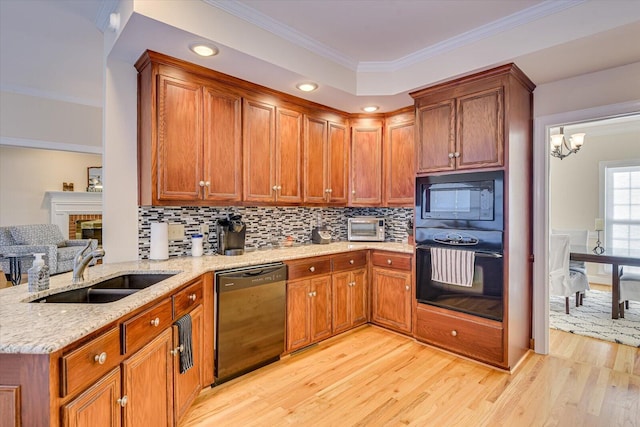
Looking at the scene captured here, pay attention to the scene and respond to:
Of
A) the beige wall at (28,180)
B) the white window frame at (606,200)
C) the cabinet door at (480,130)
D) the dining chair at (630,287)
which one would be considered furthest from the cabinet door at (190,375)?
the beige wall at (28,180)

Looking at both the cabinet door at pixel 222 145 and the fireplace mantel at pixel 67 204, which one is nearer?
the cabinet door at pixel 222 145

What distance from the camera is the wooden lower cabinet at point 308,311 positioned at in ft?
9.34

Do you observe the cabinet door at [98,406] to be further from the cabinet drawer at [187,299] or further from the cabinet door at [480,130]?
the cabinet door at [480,130]

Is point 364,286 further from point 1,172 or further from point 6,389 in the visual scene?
point 1,172

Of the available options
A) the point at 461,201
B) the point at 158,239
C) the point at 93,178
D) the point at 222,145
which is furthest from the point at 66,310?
the point at 93,178

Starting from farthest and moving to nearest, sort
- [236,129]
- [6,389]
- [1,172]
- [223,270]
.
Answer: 1. [1,172]
2. [236,129]
3. [223,270]
4. [6,389]

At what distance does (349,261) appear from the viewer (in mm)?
3338

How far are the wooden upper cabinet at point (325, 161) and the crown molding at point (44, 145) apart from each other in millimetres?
3590

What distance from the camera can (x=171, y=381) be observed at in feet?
6.02

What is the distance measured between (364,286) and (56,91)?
4953 millimetres

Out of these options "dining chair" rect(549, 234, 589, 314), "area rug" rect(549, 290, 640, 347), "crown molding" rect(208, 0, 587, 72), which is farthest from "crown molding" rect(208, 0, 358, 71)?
"area rug" rect(549, 290, 640, 347)

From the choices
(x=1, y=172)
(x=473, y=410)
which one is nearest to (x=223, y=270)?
(x=473, y=410)

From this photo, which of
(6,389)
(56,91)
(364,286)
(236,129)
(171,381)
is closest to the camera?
(6,389)

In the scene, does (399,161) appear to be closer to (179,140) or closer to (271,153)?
(271,153)
